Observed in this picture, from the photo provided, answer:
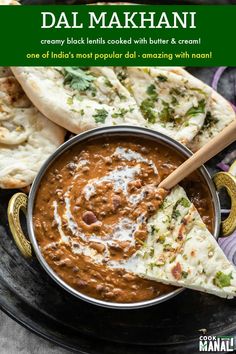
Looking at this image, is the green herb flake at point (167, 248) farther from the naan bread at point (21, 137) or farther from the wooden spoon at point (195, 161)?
the naan bread at point (21, 137)

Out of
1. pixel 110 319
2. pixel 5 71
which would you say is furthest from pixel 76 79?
pixel 110 319

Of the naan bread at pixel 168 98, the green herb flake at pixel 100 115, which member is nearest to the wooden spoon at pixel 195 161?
the naan bread at pixel 168 98

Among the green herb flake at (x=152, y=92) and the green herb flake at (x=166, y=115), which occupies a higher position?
the green herb flake at (x=152, y=92)

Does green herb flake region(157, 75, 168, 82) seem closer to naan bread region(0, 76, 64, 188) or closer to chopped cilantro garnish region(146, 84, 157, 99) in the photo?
chopped cilantro garnish region(146, 84, 157, 99)

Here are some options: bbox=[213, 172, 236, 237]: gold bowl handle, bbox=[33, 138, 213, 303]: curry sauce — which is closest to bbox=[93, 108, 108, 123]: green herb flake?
bbox=[33, 138, 213, 303]: curry sauce

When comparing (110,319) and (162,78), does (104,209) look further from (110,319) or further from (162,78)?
(162,78)

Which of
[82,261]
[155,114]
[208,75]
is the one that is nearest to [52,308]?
[82,261]
